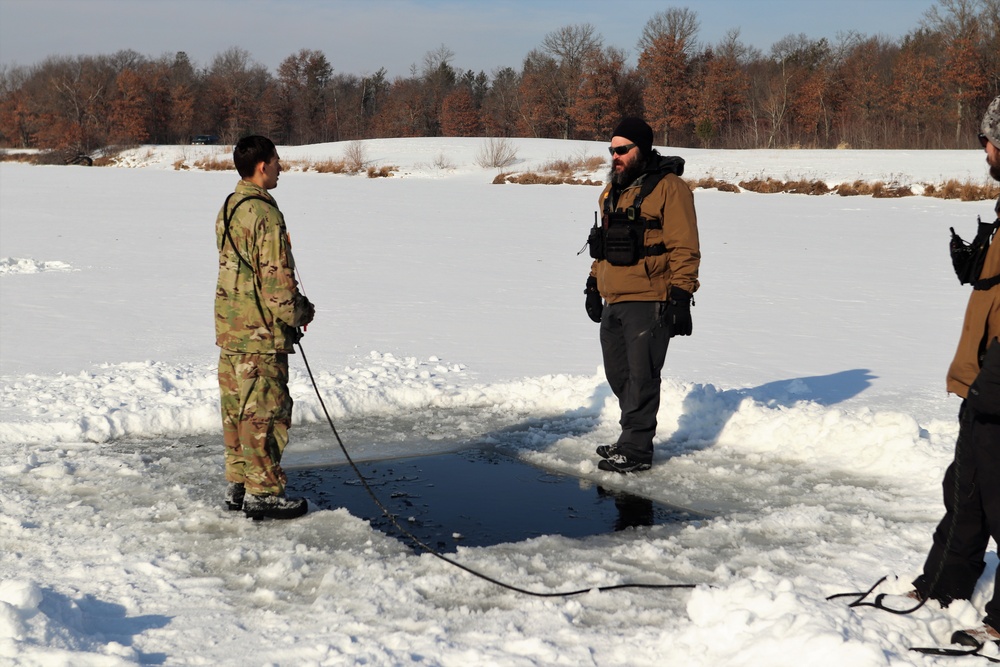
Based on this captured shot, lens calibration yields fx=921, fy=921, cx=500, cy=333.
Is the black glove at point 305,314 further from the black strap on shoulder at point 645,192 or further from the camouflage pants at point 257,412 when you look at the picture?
the black strap on shoulder at point 645,192

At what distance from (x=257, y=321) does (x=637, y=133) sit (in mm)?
2424

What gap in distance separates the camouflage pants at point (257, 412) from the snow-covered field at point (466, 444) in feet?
0.91

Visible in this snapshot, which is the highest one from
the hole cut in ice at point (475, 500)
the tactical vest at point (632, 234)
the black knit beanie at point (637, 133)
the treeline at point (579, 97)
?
the treeline at point (579, 97)

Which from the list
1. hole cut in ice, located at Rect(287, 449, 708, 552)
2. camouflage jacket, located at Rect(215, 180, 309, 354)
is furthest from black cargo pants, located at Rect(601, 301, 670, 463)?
camouflage jacket, located at Rect(215, 180, 309, 354)

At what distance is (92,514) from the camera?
469 cm

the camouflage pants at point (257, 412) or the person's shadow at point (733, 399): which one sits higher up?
the camouflage pants at point (257, 412)

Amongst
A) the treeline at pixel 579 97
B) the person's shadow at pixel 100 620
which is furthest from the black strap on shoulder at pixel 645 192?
the treeline at pixel 579 97

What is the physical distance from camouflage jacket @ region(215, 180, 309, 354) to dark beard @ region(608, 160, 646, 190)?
2013mm

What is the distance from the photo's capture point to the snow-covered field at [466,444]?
338 centimetres

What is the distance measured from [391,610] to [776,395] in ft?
15.0

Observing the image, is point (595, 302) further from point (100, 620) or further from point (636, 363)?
point (100, 620)

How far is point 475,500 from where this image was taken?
5.10 metres

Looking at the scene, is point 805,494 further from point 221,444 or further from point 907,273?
point 907,273

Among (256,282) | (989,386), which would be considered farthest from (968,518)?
(256,282)
